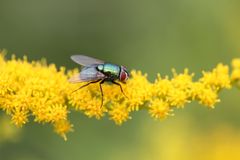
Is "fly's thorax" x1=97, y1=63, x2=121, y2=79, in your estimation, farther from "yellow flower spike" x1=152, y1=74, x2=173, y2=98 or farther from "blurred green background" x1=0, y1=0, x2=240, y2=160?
"blurred green background" x1=0, y1=0, x2=240, y2=160

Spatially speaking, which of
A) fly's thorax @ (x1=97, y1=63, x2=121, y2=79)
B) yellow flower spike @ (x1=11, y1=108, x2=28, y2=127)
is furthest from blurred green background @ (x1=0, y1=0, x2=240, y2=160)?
fly's thorax @ (x1=97, y1=63, x2=121, y2=79)

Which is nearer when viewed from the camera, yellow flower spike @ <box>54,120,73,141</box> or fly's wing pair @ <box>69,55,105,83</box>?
fly's wing pair @ <box>69,55,105,83</box>

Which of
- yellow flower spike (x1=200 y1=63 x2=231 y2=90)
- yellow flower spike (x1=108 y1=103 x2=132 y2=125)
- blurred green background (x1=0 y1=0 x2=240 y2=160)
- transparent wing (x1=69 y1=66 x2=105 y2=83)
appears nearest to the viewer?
transparent wing (x1=69 y1=66 x2=105 y2=83)

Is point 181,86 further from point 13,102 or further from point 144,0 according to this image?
point 144,0

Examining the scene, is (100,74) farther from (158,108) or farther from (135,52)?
(135,52)

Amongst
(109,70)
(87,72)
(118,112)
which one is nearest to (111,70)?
(109,70)

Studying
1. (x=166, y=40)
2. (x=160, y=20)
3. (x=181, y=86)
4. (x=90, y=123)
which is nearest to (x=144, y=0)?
(x=160, y=20)
